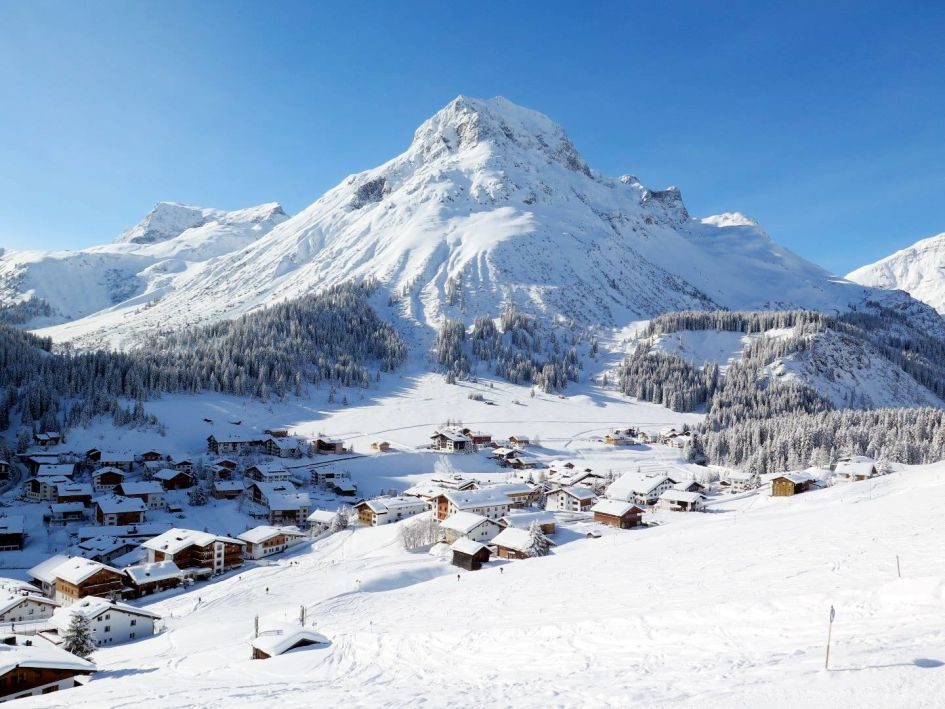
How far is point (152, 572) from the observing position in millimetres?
59969

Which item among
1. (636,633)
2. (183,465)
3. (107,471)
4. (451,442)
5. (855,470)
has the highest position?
(636,633)

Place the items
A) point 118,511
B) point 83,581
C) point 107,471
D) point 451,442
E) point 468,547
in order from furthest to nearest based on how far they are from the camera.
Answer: point 451,442 < point 107,471 < point 118,511 < point 468,547 < point 83,581

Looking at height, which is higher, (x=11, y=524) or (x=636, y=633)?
(x=636, y=633)

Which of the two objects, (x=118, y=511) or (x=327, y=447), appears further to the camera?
(x=327, y=447)

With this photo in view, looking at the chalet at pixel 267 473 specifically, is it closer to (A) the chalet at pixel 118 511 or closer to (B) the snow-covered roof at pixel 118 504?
(B) the snow-covered roof at pixel 118 504

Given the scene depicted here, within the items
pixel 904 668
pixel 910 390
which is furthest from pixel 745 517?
pixel 910 390

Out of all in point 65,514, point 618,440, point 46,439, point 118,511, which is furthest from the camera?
point 618,440

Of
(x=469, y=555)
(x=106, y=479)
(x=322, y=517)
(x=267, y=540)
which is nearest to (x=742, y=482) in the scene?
(x=469, y=555)

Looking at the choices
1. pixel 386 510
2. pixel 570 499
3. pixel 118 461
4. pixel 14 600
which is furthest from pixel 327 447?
pixel 14 600

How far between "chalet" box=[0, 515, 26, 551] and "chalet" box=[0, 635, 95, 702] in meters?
45.3

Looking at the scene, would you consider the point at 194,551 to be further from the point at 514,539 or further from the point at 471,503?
the point at 514,539

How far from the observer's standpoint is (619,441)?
433ft

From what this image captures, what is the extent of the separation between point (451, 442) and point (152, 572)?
218ft

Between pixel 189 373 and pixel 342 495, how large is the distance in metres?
69.2
